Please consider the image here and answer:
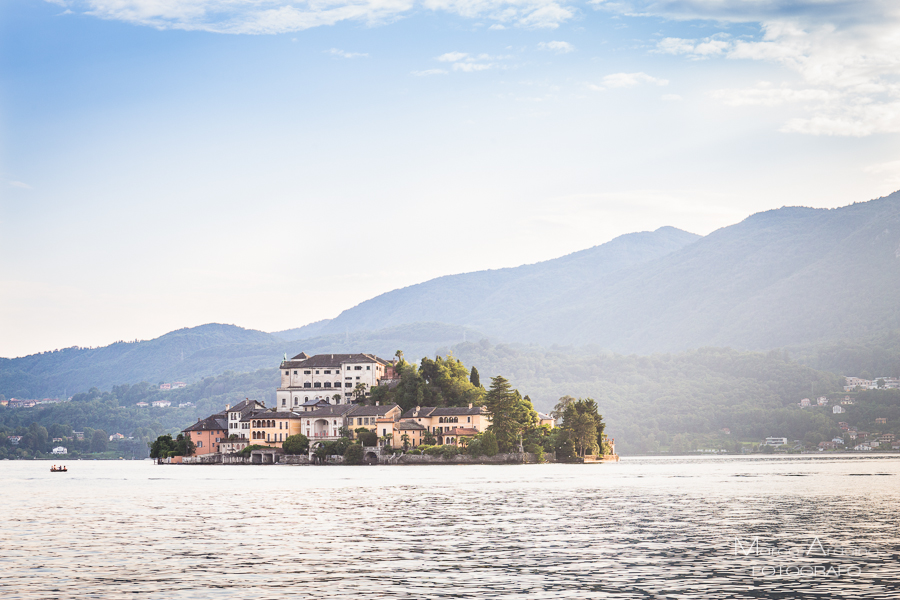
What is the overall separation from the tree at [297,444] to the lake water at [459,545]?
94256 mm

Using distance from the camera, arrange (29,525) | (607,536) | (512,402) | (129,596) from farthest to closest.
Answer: (512,402) < (29,525) < (607,536) < (129,596)

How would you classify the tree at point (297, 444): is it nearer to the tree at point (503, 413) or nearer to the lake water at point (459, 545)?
the tree at point (503, 413)

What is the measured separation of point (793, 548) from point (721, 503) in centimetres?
2673

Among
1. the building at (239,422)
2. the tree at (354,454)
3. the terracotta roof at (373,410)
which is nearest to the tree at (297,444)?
the terracotta roof at (373,410)

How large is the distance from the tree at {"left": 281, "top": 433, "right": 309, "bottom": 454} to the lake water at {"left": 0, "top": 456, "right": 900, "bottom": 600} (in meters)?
94.3

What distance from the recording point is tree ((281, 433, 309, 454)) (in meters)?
174

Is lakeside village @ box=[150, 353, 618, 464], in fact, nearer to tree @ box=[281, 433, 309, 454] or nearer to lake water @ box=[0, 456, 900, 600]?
tree @ box=[281, 433, 309, 454]

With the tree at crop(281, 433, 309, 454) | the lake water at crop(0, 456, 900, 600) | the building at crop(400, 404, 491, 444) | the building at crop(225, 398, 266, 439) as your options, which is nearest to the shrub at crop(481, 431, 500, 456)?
the building at crop(400, 404, 491, 444)

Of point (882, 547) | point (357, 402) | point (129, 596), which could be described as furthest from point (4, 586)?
point (357, 402)

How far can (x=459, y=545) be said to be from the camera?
43625mm

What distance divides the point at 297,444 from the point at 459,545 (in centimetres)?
13485

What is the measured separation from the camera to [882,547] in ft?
136

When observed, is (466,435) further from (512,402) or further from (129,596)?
(129,596)

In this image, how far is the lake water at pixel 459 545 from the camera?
32438 mm
